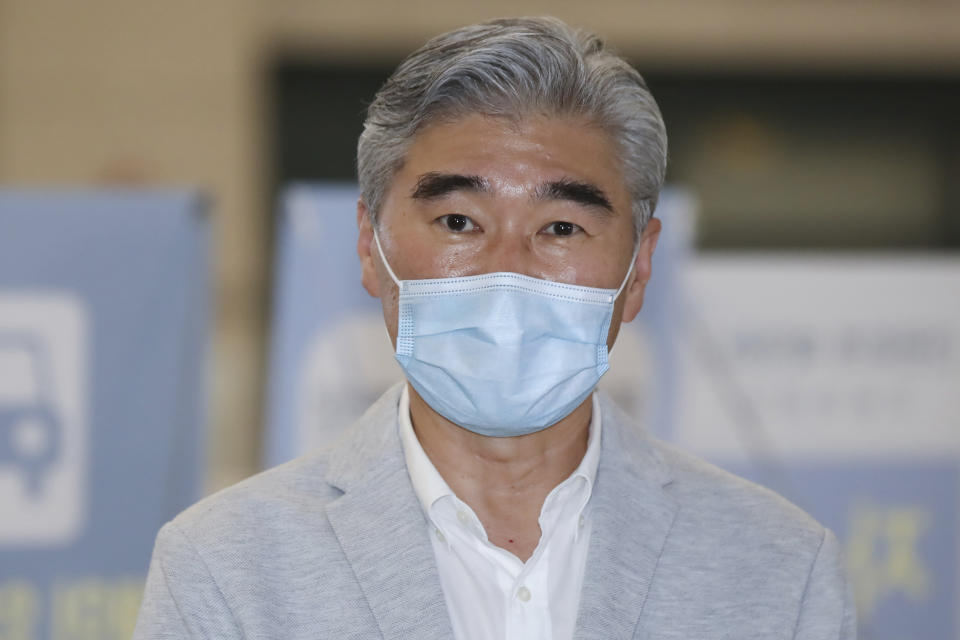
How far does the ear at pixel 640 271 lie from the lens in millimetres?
1880

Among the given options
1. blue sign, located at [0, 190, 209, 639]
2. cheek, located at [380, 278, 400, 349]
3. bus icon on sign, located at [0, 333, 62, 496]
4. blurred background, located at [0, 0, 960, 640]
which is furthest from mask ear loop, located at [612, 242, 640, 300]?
bus icon on sign, located at [0, 333, 62, 496]

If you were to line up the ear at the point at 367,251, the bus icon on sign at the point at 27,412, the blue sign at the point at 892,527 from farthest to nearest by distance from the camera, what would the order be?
the blue sign at the point at 892,527
the bus icon on sign at the point at 27,412
the ear at the point at 367,251

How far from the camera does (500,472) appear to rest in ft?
5.96

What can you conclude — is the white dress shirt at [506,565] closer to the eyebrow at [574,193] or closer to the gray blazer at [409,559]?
the gray blazer at [409,559]

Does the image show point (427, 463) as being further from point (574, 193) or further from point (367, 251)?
point (574, 193)

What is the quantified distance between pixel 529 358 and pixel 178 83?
4.86 m

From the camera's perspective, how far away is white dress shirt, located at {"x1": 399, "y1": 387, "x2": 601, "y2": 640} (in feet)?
5.53

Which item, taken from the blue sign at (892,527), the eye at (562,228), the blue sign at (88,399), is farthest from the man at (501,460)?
the blue sign at (892,527)

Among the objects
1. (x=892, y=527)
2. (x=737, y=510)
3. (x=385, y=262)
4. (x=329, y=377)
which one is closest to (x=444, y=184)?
(x=385, y=262)

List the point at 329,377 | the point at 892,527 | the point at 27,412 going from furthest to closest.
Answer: the point at 892,527 < the point at 329,377 < the point at 27,412

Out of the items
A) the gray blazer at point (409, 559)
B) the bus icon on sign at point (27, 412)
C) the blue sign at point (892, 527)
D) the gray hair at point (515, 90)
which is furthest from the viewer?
the blue sign at point (892, 527)

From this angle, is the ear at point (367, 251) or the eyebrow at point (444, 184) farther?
the ear at point (367, 251)

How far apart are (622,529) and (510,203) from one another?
0.48m

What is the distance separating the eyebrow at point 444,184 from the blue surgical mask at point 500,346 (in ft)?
0.39
